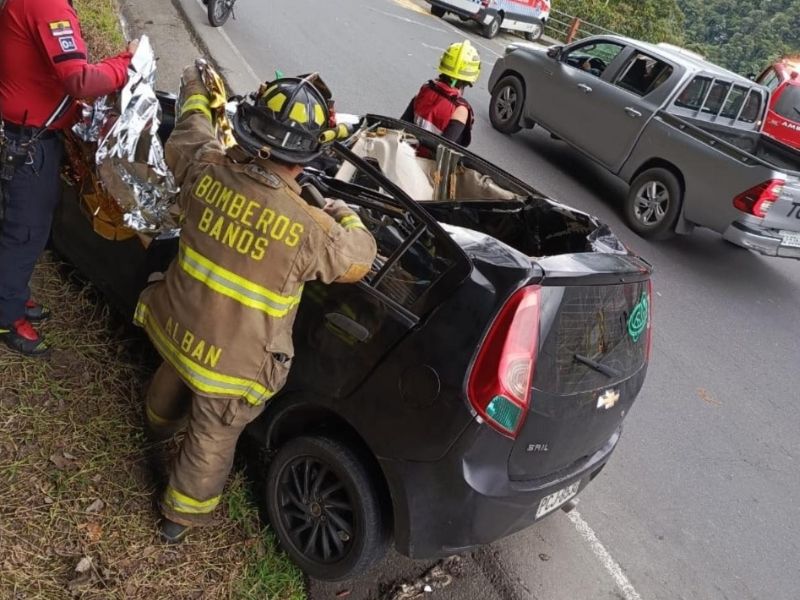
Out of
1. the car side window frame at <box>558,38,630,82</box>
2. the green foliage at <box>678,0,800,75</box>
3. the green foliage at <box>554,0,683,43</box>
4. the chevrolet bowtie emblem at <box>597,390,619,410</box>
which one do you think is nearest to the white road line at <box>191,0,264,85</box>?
the car side window frame at <box>558,38,630,82</box>

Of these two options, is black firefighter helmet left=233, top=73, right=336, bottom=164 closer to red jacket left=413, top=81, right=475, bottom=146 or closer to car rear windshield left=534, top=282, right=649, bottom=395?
car rear windshield left=534, top=282, right=649, bottom=395

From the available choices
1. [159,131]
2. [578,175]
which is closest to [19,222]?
[159,131]

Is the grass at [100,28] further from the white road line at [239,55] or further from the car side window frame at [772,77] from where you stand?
the car side window frame at [772,77]

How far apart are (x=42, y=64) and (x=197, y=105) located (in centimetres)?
66

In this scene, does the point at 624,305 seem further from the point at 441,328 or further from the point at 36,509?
the point at 36,509

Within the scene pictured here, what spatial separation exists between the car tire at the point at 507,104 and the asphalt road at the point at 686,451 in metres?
0.26

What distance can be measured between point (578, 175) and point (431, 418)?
754 cm

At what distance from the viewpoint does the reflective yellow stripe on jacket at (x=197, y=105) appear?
2.77 metres

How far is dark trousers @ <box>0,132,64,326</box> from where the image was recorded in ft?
9.92

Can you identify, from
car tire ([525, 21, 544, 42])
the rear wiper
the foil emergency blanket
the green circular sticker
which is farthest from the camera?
car tire ([525, 21, 544, 42])

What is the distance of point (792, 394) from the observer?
5562mm

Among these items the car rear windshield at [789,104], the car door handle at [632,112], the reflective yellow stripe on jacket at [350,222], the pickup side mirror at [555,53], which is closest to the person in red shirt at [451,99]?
the reflective yellow stripe on jacket at [350,222]

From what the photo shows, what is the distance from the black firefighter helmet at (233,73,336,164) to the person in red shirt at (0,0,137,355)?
88 cm

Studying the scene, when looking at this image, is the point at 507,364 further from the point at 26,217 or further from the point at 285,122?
the point at 26,217
